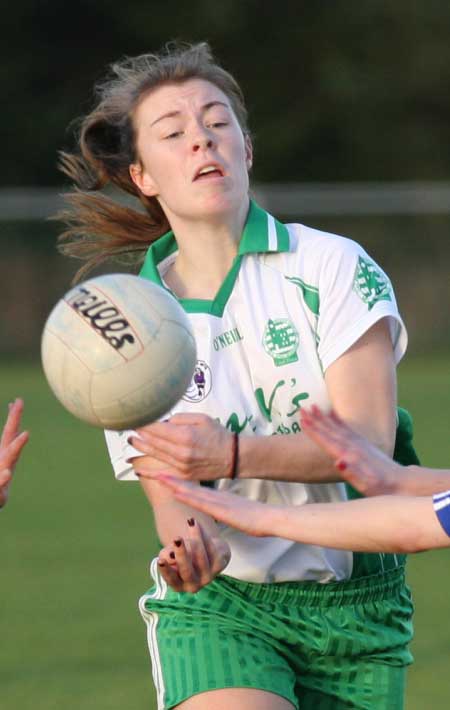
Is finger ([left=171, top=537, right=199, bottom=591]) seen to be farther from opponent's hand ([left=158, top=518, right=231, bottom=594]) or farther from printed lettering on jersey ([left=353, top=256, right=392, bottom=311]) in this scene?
printed lettering on jersey ([left=353, top=256, right=392, bottom=311])

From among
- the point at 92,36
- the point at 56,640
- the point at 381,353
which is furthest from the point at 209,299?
the point at 92,36

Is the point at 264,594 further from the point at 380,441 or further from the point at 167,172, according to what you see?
the point at 167,172

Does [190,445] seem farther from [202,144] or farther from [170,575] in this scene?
[202,144]

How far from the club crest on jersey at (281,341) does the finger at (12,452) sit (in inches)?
25.0

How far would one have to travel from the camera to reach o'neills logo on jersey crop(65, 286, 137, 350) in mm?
3322

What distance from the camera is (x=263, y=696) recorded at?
3492 mm

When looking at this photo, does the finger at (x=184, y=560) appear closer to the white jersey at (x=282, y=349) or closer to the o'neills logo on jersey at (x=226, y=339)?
the white jersey at (x=282, y=349)

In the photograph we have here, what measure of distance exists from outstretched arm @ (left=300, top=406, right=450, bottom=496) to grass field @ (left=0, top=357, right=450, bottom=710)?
190 cm

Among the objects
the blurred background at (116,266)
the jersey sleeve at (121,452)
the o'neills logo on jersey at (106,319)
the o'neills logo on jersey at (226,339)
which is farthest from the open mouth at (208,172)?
the blurred background at (116,266)

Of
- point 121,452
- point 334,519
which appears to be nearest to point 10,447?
point 121,452

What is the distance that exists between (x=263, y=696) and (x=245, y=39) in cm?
1974

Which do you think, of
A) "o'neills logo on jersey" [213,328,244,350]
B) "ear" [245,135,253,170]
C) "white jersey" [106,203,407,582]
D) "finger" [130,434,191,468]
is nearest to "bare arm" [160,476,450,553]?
"finger" [130,434,191,468]

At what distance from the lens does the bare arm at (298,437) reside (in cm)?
334

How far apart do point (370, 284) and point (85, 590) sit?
350cm
